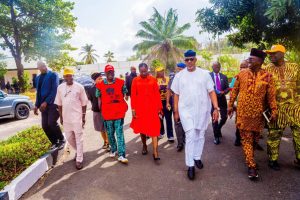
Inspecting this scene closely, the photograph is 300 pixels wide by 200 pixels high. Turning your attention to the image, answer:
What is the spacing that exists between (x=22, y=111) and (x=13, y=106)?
1.90ft

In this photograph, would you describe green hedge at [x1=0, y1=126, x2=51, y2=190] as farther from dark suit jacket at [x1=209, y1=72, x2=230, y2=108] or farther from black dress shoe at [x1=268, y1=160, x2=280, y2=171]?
black dress shoe at [x1=268, y1=160, x2=280, y2=171]

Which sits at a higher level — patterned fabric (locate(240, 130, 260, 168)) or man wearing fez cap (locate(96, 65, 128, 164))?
man wearing fez cap (locate(96, 65, 128, 164))

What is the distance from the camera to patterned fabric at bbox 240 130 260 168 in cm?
423

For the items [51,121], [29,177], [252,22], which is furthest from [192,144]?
[252,22]

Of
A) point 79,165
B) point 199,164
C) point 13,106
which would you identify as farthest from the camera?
point 13,106

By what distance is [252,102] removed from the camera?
4223mm

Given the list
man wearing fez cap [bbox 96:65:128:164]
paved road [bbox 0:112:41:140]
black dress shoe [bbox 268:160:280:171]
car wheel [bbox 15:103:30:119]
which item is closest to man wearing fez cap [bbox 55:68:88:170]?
man wearing fez cap [bbox 96:65:128:164]

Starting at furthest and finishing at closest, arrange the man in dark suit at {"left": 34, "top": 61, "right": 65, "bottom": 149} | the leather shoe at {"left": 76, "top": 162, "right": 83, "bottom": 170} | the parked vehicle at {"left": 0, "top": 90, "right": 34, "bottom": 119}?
the parked vehicle at {"left": 0, "top": 90, "right": 34, "bottom": 119}
the man in dark suit at {"left": 34, "top": 61, "right": 65, "bottom": 149}
the leather shoe at {"left": 76, "top": 162, "right": 83, "bottom": 170}

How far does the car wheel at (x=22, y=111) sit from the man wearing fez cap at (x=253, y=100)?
36.5 ft

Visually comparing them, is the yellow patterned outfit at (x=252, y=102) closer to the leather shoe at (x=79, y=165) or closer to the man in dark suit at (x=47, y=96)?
the leather shoe at (x=79, y=165)

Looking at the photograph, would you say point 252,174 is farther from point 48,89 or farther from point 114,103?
point 48,89

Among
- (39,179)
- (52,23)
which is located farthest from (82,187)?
(52,23)

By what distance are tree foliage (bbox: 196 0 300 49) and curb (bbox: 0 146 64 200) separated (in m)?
5.09

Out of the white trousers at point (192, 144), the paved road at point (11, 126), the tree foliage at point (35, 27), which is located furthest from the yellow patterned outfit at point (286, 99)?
the tree foliage at point (35, 27)
